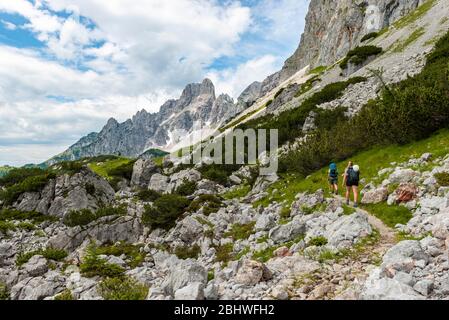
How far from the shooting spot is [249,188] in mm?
34812

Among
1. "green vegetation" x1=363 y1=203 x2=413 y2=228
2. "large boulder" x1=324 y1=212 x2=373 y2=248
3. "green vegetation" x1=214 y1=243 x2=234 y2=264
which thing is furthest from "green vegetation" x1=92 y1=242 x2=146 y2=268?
"green vegetation" x1=363 y1=203 x2=413 y2=228

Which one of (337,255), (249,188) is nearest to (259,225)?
(337,255)

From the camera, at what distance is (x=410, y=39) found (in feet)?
188

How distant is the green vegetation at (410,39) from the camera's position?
56.0 metres

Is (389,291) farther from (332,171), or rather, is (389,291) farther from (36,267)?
(36,267)

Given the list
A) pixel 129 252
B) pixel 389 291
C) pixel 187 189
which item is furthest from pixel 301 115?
pixel 389 291

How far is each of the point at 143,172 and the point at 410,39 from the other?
49238 mm

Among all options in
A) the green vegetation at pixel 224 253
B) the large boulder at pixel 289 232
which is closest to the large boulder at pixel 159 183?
the green vegetation at pixel 224 253

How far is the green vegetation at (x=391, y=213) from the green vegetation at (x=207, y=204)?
42.0ft

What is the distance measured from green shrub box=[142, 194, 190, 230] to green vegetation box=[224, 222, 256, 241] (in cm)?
695

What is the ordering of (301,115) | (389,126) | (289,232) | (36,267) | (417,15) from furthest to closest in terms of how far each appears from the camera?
(417,15) → (301,115) → (389,126) → (36,267) → (289,232)

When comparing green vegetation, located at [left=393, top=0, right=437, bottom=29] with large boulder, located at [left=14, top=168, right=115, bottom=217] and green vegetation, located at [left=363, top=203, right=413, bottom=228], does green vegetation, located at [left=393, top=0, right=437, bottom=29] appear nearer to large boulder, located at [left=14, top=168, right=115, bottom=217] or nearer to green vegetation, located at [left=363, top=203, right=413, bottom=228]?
large boulder, located at [left=14, top=168, right=115, bottom=217]

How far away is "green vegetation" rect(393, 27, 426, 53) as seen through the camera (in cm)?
5599

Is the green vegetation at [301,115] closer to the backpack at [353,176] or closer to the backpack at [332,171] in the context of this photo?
the backpack at [332,171]
